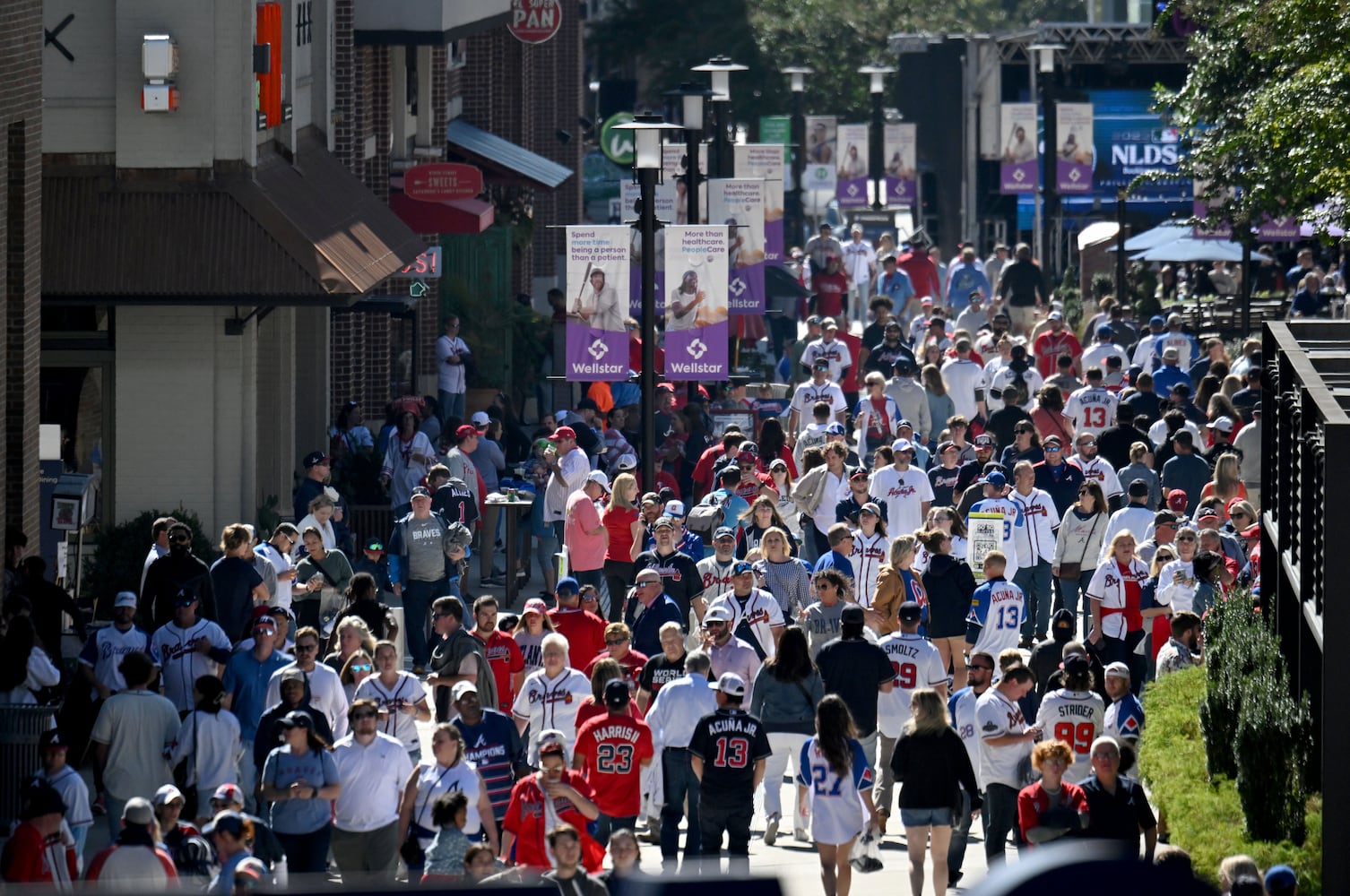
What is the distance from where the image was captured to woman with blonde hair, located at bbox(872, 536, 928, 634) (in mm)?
15594

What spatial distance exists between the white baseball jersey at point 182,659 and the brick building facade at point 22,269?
3116 millimetres

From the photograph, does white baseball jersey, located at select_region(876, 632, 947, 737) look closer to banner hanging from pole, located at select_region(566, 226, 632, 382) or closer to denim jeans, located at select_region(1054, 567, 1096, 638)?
denim jeans, located at select_region(1054, 567, 1096, 638)

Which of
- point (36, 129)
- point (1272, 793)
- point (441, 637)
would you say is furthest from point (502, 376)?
point (1272, 793)

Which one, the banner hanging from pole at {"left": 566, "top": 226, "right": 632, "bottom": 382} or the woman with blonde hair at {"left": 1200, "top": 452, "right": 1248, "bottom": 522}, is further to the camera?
the banner hanging from pole at {"left": 566, "top": 226, "right": 632, "bottom": 382}

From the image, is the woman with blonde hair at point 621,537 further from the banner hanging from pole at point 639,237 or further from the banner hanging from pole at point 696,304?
the banner hanging from pole at point 639,237

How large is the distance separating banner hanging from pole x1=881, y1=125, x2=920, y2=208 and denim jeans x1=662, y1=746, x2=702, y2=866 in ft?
126

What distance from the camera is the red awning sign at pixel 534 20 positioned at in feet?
125

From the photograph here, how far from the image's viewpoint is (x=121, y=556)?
1922cm

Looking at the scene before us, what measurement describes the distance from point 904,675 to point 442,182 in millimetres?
15855

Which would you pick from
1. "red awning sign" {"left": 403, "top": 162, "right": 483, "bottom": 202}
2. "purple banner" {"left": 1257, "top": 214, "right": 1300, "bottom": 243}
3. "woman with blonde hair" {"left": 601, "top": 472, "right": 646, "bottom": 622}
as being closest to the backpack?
"woman with blonde hair" {"left": 601, "top": 472, "right": 646, "bottom": 622}

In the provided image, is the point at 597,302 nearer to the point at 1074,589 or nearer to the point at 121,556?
the point at 121,556

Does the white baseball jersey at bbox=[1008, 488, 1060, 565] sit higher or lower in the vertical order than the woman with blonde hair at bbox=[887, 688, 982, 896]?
higher

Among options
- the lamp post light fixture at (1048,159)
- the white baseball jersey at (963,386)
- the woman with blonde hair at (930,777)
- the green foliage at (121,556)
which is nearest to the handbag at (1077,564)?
the woman with blonde hair at (930,777)

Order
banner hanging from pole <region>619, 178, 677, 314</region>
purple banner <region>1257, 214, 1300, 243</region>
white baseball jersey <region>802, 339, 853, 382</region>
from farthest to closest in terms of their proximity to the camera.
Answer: purple banner <region>1257, 214, 1300, 243</region> → banner hanging from pole <region>619, 178, 677, 314</region> → white baseball jersey <region>802, 339, 853, 382</region>
